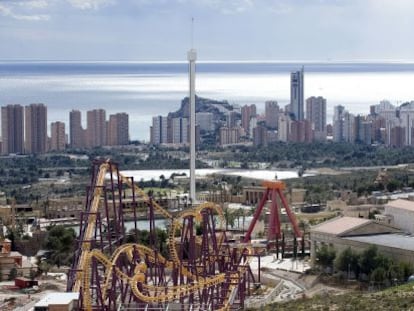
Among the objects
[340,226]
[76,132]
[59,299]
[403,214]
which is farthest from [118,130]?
[59,299]

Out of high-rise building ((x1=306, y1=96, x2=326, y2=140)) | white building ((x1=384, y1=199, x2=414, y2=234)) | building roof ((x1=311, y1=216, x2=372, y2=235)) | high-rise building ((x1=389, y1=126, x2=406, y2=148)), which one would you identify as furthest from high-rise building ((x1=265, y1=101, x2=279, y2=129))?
building roof ((x1=311, y1=216, x2=372, y2=235))

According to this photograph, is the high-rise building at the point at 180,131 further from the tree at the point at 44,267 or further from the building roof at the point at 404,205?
the tree at the point at 44,267

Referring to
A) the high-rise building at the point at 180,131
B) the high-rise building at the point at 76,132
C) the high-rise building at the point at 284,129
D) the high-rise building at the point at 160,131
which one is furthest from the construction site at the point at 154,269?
the high-rise building at the point at 160,131

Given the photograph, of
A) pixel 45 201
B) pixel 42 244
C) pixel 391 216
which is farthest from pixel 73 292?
pixel 45 201

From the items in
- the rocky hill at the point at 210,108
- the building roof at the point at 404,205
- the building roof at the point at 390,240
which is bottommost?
the building roof at the point at 390,240

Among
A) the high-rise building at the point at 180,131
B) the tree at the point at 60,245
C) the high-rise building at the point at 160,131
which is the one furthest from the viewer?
the high-rise building at the point at 160,131

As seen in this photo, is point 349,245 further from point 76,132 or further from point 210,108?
point 210,108
